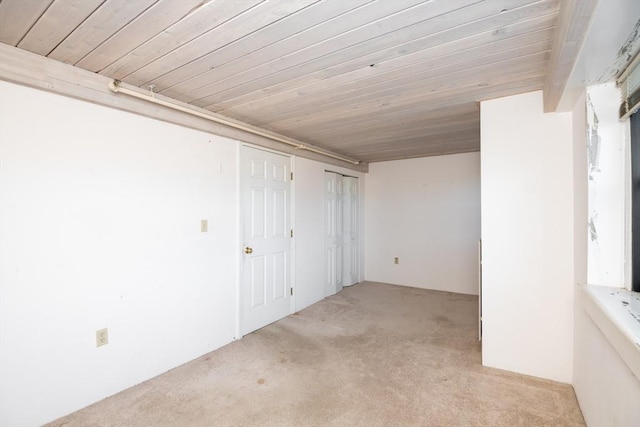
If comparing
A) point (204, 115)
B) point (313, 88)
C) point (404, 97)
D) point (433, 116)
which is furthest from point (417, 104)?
point (204, 115)

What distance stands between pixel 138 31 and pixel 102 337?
1.93 metres

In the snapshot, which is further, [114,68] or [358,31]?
[114,68]

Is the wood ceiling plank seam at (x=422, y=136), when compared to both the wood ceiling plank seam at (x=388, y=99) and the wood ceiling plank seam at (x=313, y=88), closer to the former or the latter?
the wood ceiling plank seam at (x=388, y=99)

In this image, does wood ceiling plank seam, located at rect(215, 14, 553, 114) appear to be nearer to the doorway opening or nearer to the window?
the window

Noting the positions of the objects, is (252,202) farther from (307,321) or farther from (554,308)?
(554,308)

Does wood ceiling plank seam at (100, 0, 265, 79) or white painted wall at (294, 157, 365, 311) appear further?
white painted wall at (294, 157, 365, 311)

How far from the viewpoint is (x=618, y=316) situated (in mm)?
1297

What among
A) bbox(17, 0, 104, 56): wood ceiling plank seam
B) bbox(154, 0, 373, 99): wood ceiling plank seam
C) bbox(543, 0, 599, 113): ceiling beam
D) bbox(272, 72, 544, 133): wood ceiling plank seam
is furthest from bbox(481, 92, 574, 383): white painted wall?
bbox(17, 0, 104, 56): wood ceiling plank seam

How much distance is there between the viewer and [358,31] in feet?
4.67

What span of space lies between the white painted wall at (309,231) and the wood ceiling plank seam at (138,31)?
228 cm

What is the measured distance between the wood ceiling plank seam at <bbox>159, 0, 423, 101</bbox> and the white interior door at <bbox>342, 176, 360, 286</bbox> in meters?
3.17

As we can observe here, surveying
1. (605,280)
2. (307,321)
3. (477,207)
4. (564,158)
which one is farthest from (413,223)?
(605,280)

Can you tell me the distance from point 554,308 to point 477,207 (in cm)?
248

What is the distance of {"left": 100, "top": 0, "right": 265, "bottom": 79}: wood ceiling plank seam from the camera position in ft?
4.13
